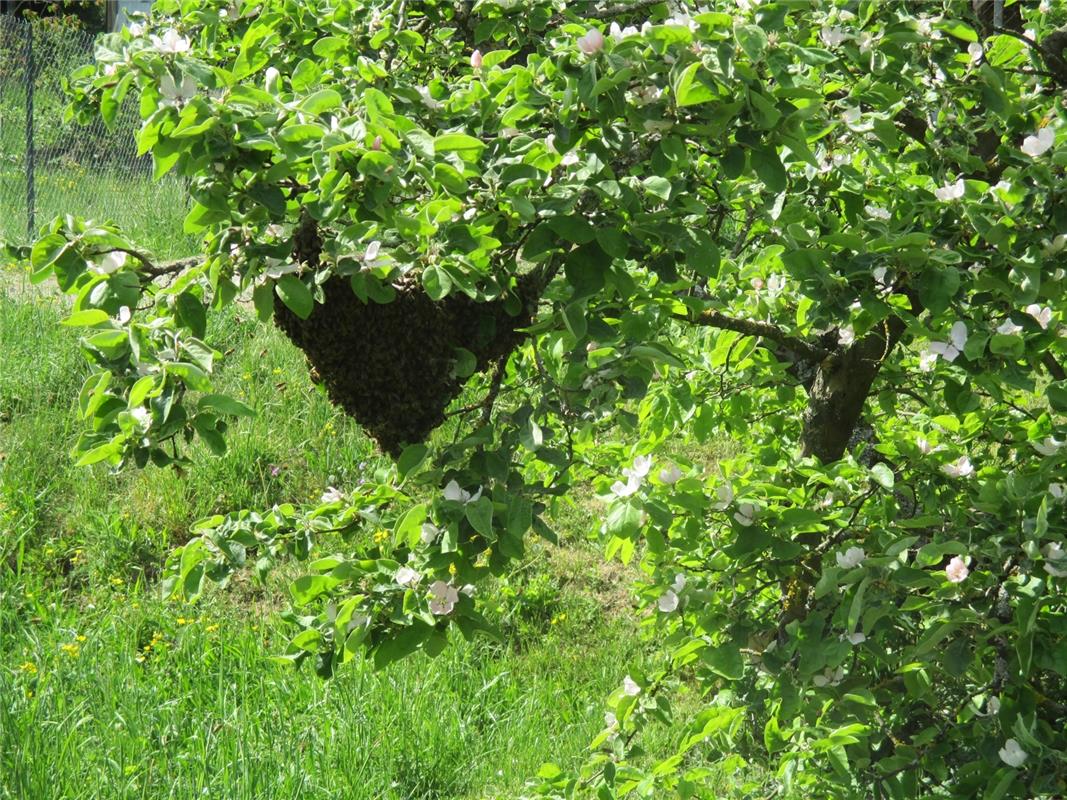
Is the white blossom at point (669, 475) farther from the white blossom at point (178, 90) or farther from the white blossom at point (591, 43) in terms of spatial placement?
the white blossom at point (178, 90)

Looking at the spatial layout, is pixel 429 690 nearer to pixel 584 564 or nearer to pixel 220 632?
pixel 220 632

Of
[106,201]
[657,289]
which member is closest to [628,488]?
[657,289]

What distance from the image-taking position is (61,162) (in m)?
9.51

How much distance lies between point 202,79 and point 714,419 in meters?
1.89

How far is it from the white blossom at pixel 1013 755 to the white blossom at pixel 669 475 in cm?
70

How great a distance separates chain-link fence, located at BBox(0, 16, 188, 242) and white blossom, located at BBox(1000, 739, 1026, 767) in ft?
20.3

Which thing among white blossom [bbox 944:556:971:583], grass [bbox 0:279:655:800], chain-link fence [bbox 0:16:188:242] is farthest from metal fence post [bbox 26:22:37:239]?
white blossom [bbox 944:556:971:583]

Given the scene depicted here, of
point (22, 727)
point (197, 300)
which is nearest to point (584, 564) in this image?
point (22, 727)

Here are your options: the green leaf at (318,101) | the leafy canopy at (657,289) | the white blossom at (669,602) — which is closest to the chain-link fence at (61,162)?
the leafy canopy at (657,289)

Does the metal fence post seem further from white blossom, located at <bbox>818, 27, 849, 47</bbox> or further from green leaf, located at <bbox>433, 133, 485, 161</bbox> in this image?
green leaf, located at <bbox>433, 133, 485, 161</bbox>

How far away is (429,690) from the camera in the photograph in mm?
3830

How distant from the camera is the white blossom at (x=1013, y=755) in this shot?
6.28 ft

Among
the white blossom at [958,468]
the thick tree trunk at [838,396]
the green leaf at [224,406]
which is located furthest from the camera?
the thick tree trunk at [838,396]

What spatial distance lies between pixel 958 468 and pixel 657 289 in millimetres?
707
